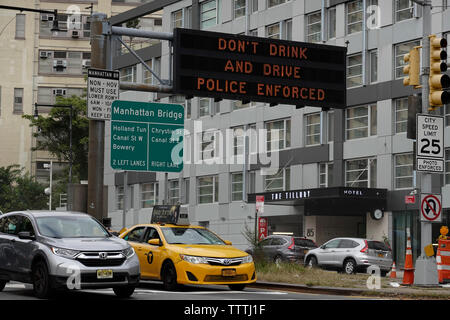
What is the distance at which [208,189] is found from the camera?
199 ft

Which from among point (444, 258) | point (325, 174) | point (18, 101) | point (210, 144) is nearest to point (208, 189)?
point (210, 144)

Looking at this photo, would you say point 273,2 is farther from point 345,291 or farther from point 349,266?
point 345,291

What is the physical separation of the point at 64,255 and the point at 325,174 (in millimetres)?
36257

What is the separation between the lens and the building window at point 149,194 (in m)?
65.9

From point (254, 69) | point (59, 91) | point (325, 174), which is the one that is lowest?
point (325, 174)

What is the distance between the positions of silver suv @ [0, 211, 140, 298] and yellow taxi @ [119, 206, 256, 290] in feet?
8.49

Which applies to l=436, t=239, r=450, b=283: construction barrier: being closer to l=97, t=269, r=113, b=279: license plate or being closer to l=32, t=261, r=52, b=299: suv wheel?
l=97, t=269, r=113, b=279: license plate

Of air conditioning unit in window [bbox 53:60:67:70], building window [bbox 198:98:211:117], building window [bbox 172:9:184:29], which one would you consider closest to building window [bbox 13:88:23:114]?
air conditioning unit in window [bbox 53:60:67:70]

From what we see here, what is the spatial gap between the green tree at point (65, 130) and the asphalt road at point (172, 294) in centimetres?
5694

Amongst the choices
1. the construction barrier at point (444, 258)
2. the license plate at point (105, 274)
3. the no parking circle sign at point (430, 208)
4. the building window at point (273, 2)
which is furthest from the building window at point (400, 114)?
the license plate at point (105, 274)

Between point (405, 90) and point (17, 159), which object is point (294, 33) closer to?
point (405, 90)

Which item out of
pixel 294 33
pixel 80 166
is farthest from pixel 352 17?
pixel 80 166

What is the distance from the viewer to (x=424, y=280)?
21.9 metres
